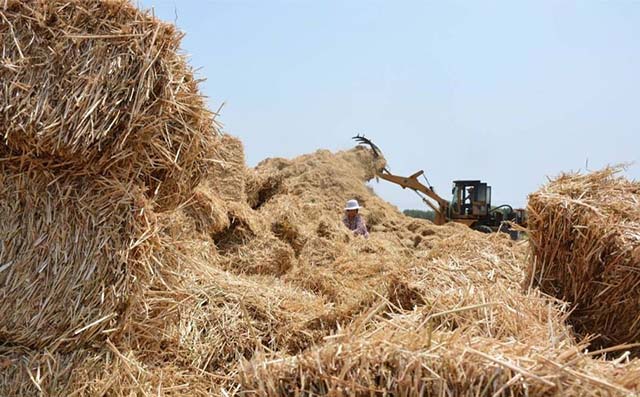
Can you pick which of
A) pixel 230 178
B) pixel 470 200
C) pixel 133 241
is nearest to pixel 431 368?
pixel 133 241

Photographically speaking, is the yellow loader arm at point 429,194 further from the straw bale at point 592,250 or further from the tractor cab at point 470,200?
the straw bale at point 592,250

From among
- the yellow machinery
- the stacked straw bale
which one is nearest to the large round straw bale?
the stacked straw bale

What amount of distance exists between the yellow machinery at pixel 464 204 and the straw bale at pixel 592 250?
39.9ft

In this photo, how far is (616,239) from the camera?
295 cm

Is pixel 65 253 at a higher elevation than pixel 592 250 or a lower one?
lower

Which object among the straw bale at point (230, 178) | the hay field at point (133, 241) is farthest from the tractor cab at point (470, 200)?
the hay field at point (133, 241)

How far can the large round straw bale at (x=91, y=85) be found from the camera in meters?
Result: 2.80

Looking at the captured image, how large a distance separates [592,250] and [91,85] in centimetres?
254

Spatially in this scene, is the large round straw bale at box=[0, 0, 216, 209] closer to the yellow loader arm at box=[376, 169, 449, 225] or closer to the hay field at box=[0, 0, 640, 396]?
the hay field at box=[0, 0, 640, 396]

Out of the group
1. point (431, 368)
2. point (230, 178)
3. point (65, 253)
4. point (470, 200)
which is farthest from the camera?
point (470, 200)

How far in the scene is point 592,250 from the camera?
3023 millimetres

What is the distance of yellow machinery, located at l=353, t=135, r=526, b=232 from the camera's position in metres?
15.8

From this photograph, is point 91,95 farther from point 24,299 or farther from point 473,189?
point 473,189

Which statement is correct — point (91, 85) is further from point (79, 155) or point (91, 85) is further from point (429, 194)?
point (429, 194)
